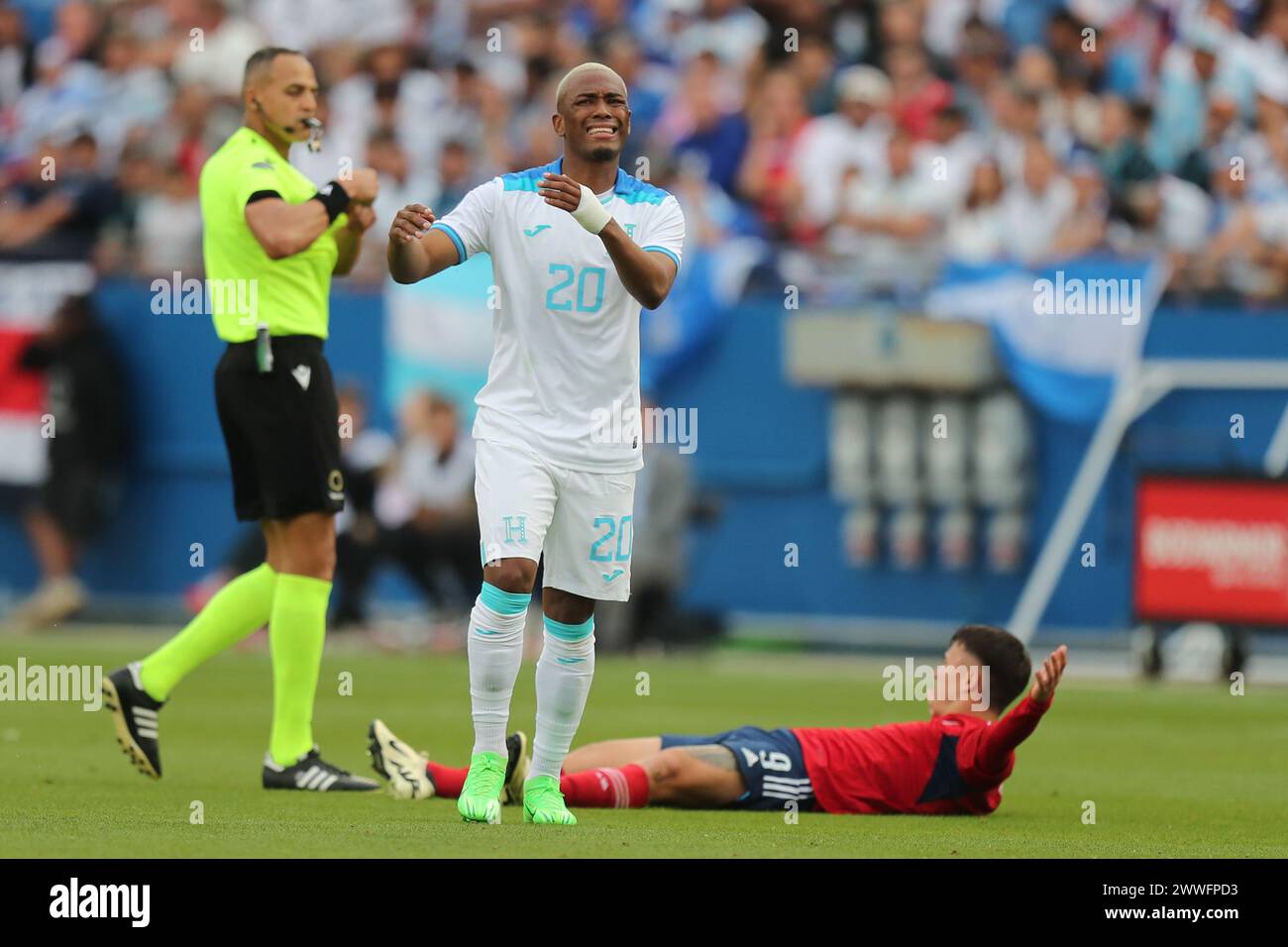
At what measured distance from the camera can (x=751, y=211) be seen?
19.3 m

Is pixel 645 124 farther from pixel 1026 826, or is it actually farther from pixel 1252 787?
pixel 1026 826

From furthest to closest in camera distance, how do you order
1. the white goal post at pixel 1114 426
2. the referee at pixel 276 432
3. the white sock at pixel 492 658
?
1. the white goal post at pixel 1114 426
2. the referee at pixel 276 432
3. the white sock at pixel 492 658

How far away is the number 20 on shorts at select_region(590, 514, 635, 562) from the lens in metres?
8.21

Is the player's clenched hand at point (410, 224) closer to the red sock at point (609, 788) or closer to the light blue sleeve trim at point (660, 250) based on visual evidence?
the light blue sleeve trim at point (660, 250)

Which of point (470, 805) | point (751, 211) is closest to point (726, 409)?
point (751, 211)

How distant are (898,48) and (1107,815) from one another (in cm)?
1120

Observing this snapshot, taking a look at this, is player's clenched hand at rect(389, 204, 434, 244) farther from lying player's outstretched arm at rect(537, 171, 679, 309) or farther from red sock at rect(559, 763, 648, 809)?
red sock at rect(559, 763, 648, 809)

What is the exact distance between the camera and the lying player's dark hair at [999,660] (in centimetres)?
898

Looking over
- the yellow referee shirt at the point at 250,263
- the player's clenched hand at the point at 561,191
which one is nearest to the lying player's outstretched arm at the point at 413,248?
the player's clenched hand at the point at 561,191

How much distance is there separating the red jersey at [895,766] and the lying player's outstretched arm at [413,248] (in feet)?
7.82

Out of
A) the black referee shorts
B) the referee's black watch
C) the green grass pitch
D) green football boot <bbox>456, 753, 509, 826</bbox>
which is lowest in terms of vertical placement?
the green grass pitch

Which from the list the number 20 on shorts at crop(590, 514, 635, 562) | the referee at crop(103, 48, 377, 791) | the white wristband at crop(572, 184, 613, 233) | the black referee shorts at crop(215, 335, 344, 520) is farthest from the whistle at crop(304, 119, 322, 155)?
the number 20 on shorts at crop(590, 514, 635, 562)

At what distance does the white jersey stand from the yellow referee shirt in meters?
1.45

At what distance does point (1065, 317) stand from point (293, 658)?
9615 mm
